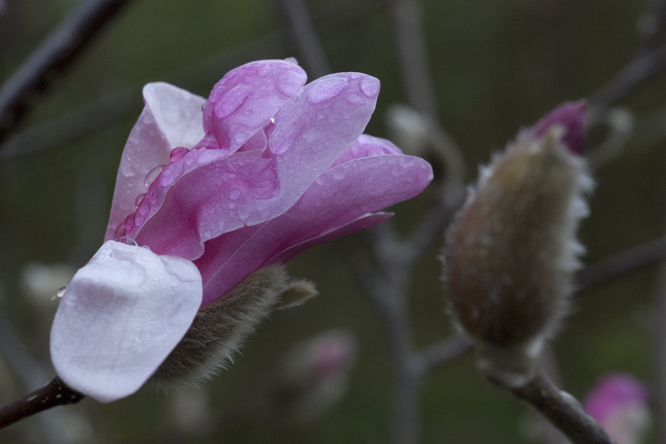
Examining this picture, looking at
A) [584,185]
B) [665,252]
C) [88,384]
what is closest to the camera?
[88,384]

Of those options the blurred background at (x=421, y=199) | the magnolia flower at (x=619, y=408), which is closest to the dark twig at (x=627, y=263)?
the magnolia flower at (x=619, y=408)

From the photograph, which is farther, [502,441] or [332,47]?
[502,441]

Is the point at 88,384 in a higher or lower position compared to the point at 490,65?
higher

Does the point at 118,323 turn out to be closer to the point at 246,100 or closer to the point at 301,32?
the point at 246,100

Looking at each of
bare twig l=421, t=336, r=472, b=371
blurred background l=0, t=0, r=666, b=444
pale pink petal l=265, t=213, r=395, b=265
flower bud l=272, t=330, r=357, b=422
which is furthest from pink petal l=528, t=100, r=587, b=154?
blurred background l=0, t=0, r=666, b=444

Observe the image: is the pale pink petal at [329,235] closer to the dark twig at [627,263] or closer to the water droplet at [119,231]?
the water droplet at [119,231]

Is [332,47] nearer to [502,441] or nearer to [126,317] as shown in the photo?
[502,441]

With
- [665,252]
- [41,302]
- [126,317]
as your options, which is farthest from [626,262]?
[41,302]
